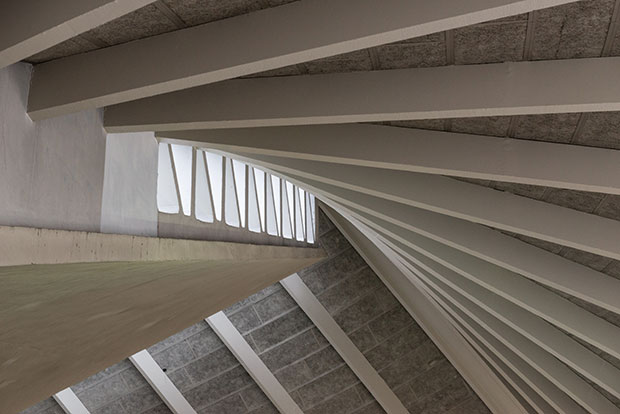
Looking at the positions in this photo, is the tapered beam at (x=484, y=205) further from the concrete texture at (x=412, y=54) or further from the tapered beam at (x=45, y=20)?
the tapered beam at (x=45, y=20)

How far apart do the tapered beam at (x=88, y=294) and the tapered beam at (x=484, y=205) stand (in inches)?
68.9

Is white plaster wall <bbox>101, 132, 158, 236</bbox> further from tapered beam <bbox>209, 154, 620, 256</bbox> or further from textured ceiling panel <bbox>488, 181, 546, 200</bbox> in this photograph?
textured ceiling panel <bbox>488, 181, 546, 200</bbox>

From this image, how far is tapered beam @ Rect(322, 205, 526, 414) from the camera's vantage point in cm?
1897

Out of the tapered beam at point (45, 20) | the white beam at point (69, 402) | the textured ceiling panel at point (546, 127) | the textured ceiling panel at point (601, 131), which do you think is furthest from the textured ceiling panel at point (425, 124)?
the white beam at point (69, 402)

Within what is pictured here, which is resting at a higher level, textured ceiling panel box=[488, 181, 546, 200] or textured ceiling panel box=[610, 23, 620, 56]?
textured ceiling panel box=[488, 181, 546, 200]

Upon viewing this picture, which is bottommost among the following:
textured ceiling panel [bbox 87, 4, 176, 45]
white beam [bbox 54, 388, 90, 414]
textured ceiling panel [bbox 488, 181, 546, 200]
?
textured ceiling panel [bbox 488, 181, 546, 200]

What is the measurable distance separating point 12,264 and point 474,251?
6206 millimetres

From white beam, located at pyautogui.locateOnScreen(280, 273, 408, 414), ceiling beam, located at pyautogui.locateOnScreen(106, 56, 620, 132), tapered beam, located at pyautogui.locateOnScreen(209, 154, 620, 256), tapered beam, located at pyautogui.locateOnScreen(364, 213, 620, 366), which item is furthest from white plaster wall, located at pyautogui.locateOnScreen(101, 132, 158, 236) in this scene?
white beam, located at pyautogui.locateOnScreen(280, 273, 408, 414)

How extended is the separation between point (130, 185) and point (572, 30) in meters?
3.52

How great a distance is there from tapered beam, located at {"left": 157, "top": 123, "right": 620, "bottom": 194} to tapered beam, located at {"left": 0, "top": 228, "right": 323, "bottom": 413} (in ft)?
4.02

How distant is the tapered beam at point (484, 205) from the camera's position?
755 cm

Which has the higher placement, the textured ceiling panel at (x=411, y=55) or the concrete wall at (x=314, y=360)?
the concrete wall at (x=314, y=360)

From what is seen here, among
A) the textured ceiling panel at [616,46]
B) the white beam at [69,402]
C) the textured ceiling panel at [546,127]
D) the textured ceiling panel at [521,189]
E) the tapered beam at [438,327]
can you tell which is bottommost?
the textured ceiling panel at [616,46]

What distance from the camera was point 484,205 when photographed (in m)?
7.92
